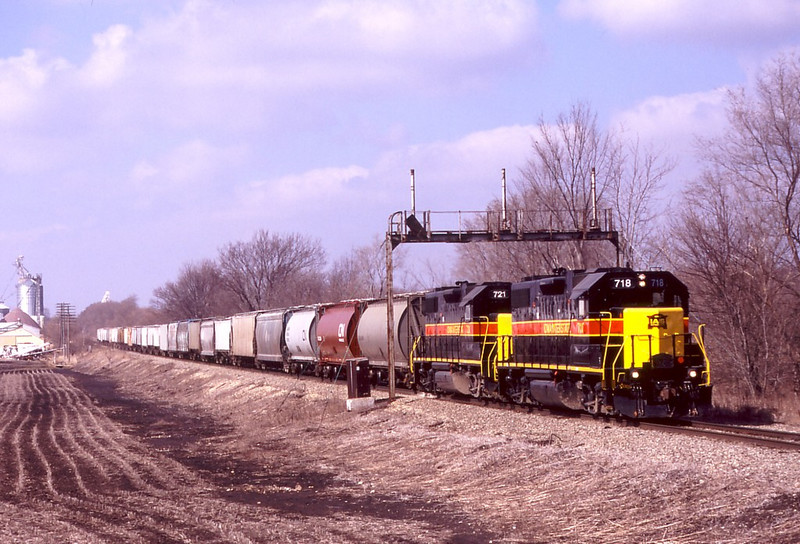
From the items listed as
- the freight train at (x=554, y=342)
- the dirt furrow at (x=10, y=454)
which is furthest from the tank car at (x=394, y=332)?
the dirt furrow at (x=10, y=454)

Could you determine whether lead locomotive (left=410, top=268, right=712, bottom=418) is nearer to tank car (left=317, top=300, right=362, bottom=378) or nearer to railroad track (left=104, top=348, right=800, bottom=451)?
railroad track (left=104, top=348, right=800, bottom=451)

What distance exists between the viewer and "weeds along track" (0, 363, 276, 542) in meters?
11.8

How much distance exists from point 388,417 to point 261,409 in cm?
982

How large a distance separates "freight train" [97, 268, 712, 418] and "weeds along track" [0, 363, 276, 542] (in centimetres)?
863

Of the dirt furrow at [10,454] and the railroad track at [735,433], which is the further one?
the dirt furrow at [10,454]

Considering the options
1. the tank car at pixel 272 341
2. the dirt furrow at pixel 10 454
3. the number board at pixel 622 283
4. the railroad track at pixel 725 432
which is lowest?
the dirt furrow at pixel 10 454

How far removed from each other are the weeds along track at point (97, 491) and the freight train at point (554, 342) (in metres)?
8.63

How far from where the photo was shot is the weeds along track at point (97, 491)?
38.7 feet

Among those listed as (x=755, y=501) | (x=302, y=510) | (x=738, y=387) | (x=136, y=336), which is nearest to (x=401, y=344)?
(x=738, y=387)

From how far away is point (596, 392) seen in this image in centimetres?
1925

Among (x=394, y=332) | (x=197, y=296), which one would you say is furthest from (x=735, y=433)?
(x=197, y=296)

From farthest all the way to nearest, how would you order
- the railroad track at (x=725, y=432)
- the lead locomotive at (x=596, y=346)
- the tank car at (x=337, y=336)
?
the tank car at (x=337, y=336), the lead locomotive at (x=596, y=346), the railroad track at (x=725, y=432)

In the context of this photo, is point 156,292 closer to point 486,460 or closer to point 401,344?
point 401,344

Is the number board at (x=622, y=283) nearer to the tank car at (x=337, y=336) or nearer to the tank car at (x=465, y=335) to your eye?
the tank car at (x=465, y=335)
